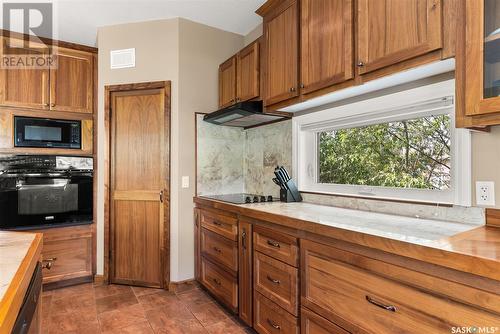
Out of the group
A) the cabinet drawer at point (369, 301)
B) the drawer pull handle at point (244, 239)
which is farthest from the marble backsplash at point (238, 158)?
the cabinet drawer at point (369, 301)

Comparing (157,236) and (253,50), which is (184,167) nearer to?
(157,236)

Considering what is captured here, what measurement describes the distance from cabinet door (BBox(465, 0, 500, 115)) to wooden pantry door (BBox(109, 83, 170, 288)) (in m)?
2.42

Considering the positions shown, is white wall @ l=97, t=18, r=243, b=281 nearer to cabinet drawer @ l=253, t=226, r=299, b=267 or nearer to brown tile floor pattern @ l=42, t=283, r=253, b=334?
brown tile floor pattern @ l=42, t=283, r=253, b=334

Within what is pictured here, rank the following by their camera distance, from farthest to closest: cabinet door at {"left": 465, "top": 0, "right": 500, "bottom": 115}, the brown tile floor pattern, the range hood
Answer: the range hood
the brown tile floor pattern
cabinet door at {"left": 465, "top": 0, "right": 500, "bottom": 115}

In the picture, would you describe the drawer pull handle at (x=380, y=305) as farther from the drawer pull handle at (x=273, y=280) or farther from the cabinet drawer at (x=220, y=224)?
the cabinet drawer at (x=220, y=224)

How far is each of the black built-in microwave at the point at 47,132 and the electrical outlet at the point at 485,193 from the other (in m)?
3.39

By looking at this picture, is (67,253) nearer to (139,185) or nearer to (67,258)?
(67,258)

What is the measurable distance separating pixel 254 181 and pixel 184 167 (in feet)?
2.45

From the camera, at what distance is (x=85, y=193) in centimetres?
304

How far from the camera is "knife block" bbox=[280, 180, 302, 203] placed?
239 centimetres

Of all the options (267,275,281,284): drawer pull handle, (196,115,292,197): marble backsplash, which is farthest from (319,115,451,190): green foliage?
(267,275,281,284): drawer pull handle

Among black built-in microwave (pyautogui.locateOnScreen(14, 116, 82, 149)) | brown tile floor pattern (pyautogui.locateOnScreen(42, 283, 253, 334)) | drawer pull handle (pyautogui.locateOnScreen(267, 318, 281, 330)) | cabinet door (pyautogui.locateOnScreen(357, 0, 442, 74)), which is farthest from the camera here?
black built-in microwave (pyautogui.locateOnScreen(14, 116, 82, 149))

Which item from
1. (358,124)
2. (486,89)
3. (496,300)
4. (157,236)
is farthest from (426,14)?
(157,236)

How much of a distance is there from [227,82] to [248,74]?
1.33ft
